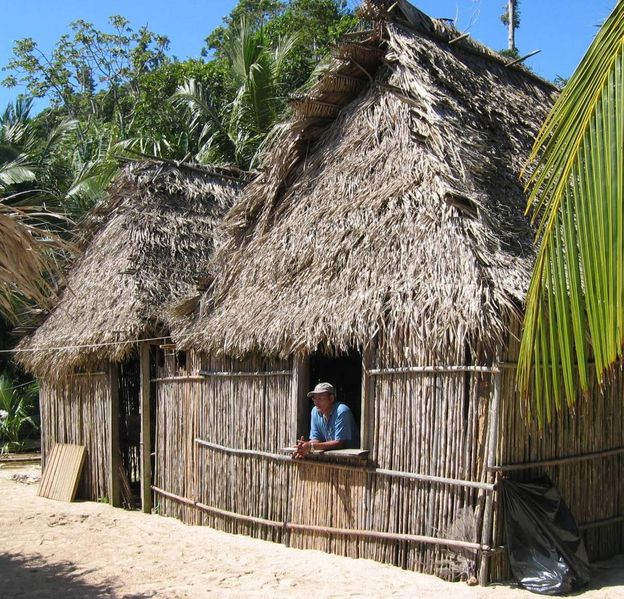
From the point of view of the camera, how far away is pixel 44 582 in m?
6.23

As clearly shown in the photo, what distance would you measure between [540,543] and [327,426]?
2075mm

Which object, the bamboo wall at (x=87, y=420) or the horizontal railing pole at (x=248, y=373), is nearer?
the horizontal railing pole at (x=248, y=373)

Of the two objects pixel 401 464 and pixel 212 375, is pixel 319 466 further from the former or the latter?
pixel 212 375

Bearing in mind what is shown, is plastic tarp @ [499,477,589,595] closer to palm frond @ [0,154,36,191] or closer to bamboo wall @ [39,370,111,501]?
bamboo wall @ [39,370,111,501]

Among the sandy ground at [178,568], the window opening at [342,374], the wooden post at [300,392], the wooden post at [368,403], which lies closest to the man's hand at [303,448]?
the wooden post at [300,392]

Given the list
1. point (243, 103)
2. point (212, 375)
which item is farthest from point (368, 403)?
point (243, 103)

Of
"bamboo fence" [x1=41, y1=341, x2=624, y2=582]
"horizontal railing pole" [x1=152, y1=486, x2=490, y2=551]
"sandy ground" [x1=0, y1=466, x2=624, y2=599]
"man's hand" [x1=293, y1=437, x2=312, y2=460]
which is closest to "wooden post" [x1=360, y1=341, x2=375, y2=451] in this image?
"bamboo fence" [x1=41, y1=341, x2=624, y2=582]

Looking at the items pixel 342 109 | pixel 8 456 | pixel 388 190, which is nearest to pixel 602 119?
pixel 388 190

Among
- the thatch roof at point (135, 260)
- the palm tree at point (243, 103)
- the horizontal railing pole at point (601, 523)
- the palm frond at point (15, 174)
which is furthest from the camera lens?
the palm tree at point (243, 103)

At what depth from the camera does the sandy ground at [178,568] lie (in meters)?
5.68

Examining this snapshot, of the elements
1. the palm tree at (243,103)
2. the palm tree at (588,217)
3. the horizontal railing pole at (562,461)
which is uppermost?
the palm tree at (243,103)

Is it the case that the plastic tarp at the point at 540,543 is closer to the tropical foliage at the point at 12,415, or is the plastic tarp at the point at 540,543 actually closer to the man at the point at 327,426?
the man at the point at 327,426

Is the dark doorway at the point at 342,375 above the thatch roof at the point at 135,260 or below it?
below

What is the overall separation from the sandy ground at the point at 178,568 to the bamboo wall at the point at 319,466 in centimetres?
20
